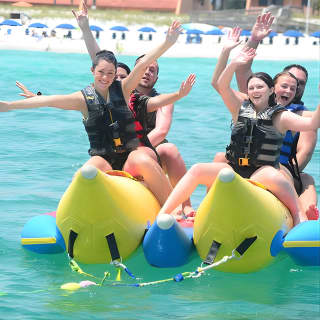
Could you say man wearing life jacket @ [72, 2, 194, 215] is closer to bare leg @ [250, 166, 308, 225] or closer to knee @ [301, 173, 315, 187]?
bare leg @ [250, 166, 308, 225]

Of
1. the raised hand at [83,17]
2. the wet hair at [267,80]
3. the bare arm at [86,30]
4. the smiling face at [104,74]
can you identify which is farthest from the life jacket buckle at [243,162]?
the raised hand at [83,17]

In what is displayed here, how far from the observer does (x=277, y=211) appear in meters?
4.07

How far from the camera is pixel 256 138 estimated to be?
430 centimetres

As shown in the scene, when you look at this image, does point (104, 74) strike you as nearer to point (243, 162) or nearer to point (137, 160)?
point (137, 160)

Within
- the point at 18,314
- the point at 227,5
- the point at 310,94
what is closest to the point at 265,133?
the point at 18,314

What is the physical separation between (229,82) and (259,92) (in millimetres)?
174

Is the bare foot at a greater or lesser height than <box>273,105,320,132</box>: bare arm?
lesser

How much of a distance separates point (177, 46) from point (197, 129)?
1521 cm

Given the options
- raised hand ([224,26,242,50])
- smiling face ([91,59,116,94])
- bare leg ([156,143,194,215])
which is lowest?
bare leg ([156,143,194,215])

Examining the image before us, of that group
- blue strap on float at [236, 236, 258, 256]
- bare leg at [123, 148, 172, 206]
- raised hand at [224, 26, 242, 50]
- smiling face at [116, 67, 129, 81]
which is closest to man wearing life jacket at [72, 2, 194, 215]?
smiling face at [116, 67, 129, 81]

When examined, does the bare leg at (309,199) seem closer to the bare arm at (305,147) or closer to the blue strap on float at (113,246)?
the bare arm at (305,147)

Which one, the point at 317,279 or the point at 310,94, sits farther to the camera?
the point at 310,94

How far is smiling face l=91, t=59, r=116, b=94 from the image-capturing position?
173 inches

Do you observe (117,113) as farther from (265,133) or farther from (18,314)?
(18,314)
